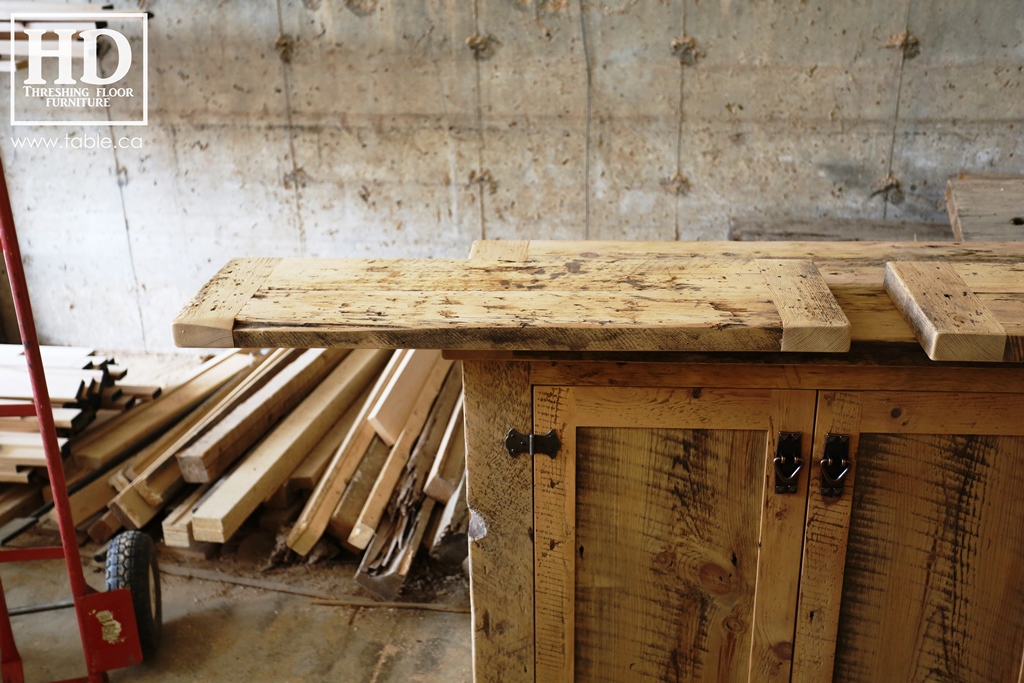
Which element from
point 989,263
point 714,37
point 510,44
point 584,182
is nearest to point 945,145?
point 714,37

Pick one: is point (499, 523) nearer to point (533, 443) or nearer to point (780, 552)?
point (533, 443)

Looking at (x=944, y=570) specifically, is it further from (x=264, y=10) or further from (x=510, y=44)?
(x=264, y=10)

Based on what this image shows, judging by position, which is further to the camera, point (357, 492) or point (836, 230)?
point (836, 230)

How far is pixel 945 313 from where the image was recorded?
1764mm

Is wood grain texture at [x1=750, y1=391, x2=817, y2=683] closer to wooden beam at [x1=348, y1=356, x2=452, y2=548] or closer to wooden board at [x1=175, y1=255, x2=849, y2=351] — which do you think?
wooden board at [x1=175, y1=255, x2=849, y2=351]

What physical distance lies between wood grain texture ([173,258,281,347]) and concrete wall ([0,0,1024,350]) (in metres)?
2.96

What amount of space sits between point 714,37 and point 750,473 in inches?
128

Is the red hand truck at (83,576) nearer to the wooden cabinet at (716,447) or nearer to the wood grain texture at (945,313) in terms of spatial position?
the wooden cabinet at (716,447)

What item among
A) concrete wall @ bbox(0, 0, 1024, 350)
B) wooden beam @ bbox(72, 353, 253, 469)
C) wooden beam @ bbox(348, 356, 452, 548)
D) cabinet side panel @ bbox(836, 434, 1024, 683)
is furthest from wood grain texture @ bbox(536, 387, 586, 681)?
concrete wall @ bbox(0, 0, 1024, 350)

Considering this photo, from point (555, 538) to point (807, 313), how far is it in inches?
31.6

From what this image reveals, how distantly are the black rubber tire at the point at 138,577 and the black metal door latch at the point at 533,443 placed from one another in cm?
176

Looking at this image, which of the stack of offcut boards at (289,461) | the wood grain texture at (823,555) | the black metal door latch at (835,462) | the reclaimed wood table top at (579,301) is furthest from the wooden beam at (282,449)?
the black metal door latch at (835,462)

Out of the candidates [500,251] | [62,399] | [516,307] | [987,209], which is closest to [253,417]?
Answer: [62,399]

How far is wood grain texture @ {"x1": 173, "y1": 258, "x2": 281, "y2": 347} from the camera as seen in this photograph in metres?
1.81
